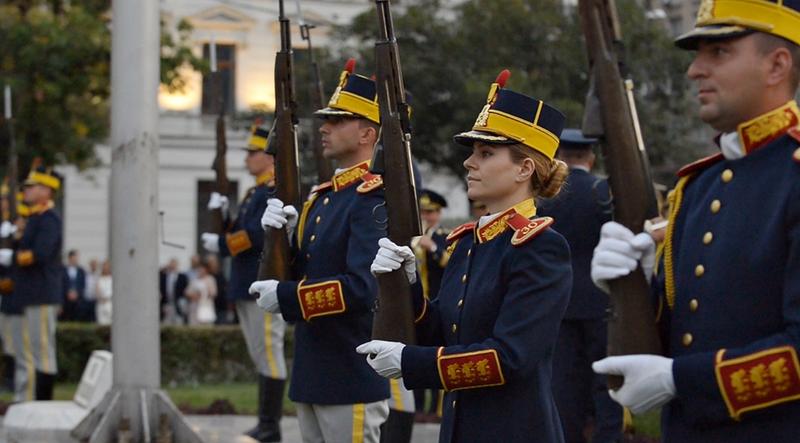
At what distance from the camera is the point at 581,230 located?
8.64 metres

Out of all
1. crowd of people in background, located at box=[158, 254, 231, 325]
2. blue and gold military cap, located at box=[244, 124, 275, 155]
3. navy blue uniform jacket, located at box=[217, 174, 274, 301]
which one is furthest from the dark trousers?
crowd of people in background, located at box=[158, 254, 231, 325]

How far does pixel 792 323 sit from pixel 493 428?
1.50 metres

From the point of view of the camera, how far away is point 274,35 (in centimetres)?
3822

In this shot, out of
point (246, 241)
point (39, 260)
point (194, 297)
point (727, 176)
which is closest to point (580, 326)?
point (246, 241)

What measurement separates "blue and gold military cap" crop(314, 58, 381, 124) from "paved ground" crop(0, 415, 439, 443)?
406 centimetres

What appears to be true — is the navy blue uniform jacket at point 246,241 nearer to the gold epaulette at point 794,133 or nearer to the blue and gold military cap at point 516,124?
the blue and gold military cap at point 516,124

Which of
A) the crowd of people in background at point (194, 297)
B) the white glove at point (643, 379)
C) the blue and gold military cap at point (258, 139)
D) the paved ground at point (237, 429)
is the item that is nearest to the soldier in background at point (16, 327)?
the paved ground at point (237, 429)

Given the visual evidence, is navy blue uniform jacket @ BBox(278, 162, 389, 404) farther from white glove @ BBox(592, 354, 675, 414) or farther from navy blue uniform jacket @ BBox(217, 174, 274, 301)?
navy blue uniform jacket @ BBox(217, 174, 274, 301)

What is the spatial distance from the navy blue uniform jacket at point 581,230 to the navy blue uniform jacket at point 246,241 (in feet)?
8.66

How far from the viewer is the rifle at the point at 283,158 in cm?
679

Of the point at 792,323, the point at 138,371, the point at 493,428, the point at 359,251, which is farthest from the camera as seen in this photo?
the point at 138,371


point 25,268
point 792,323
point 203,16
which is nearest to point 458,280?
point 792,323

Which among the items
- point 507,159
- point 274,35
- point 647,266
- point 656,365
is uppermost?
point 274,35

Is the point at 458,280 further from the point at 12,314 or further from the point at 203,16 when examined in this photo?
the point at 203,16
